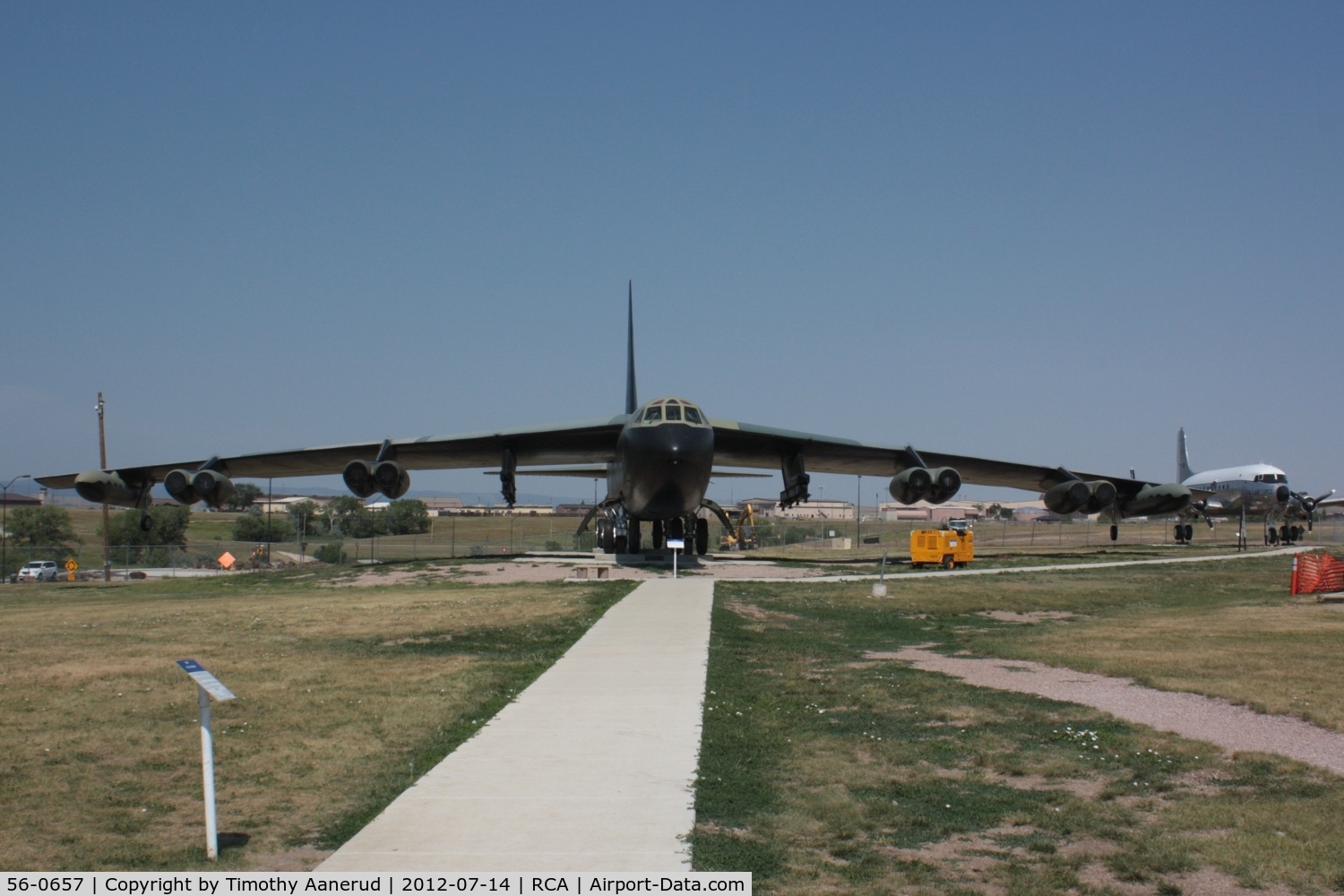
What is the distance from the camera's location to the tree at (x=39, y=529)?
6569cm

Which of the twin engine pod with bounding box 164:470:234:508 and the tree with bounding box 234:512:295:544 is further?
the tree with bounding box 234:512:295:544

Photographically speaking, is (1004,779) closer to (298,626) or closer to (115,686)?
(115,686)

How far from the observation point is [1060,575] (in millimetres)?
27828

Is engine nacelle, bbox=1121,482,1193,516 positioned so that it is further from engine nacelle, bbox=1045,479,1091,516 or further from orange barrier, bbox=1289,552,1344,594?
orange barrier, bbox=1289,552,1344,594

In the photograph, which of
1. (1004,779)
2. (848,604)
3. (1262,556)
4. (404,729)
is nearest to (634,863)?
(1004,779)

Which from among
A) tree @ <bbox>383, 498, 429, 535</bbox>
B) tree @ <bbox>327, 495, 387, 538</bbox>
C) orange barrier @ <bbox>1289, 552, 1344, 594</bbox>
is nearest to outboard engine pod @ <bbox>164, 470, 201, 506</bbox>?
orange barrier @ <bbox>1289, 552, 1344, 594</bbox>

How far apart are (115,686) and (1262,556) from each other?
114ft

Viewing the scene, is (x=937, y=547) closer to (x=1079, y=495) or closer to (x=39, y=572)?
(x=1079, y=495)

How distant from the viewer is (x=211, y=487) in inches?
1190

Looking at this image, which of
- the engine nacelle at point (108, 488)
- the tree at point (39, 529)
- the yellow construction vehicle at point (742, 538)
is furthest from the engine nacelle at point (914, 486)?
the tree at point (39, 529)

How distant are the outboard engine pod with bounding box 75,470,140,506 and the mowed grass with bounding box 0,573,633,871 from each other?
13.6 metres

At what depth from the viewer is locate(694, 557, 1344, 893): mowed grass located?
211 inches

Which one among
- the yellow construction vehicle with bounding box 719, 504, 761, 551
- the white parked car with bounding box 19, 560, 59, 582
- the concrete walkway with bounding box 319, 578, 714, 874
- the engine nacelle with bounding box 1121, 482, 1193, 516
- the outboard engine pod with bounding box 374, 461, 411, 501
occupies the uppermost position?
the outboard engine pod with bounding box 374, 461, 411, 501

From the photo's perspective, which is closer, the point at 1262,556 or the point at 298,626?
the point at 298,626
